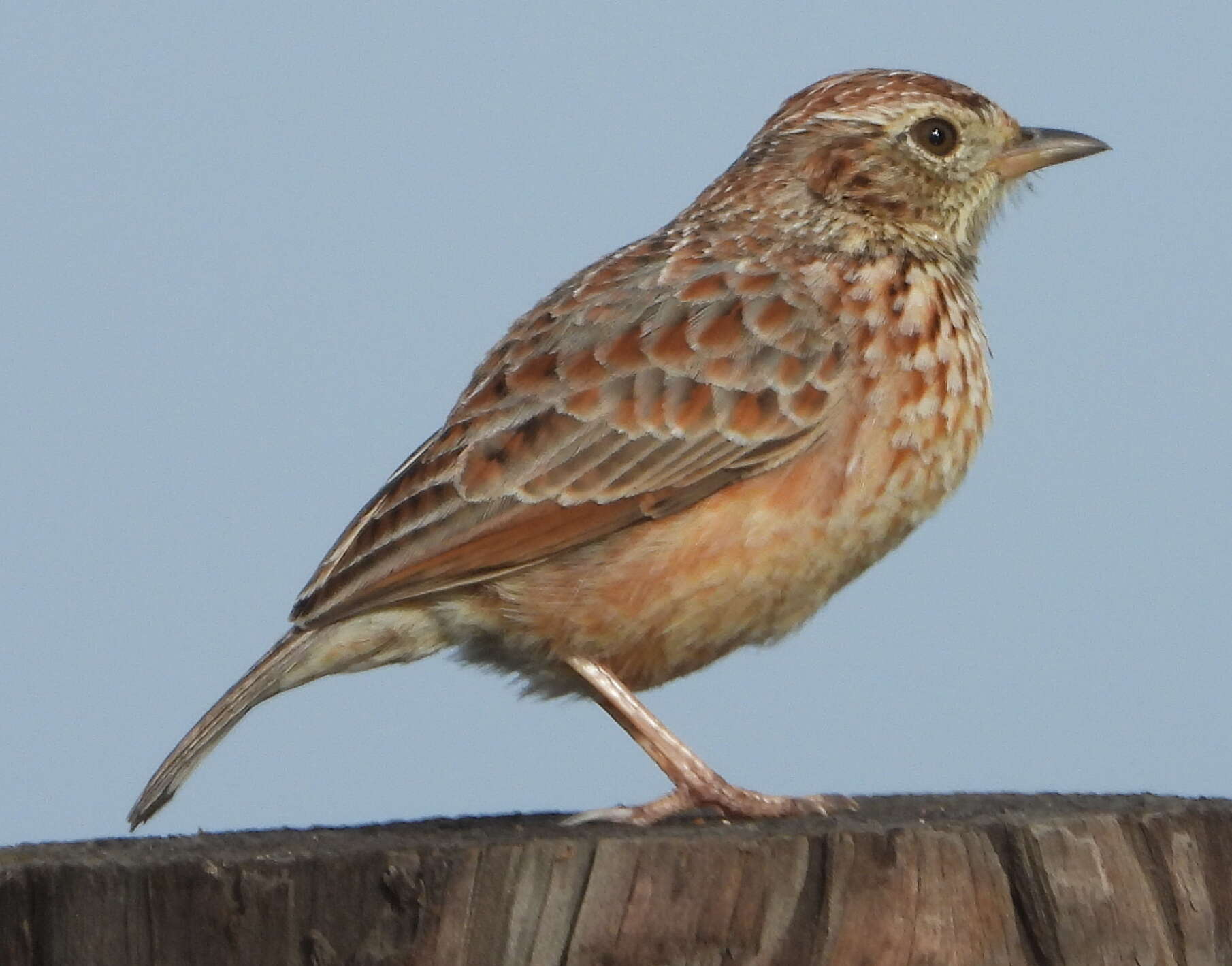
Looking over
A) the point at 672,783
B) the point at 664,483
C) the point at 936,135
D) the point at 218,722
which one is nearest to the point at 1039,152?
the point at 936,135

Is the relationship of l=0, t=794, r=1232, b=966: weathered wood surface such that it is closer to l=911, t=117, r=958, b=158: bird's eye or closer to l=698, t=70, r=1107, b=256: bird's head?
l=698, t=70, r=1107, b=256: bird's head

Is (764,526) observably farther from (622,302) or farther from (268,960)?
(268,960)

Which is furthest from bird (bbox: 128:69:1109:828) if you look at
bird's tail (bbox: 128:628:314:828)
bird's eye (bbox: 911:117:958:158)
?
bird's eye (bbox: 911:117:958:158)

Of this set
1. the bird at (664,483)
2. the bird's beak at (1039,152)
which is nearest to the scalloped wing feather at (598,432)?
the bird at (664,483)

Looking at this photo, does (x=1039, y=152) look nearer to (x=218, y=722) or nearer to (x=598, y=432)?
(x=598, y=432)

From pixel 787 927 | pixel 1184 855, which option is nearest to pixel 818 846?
pixel 787 927

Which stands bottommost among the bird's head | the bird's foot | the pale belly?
the bird's foot
